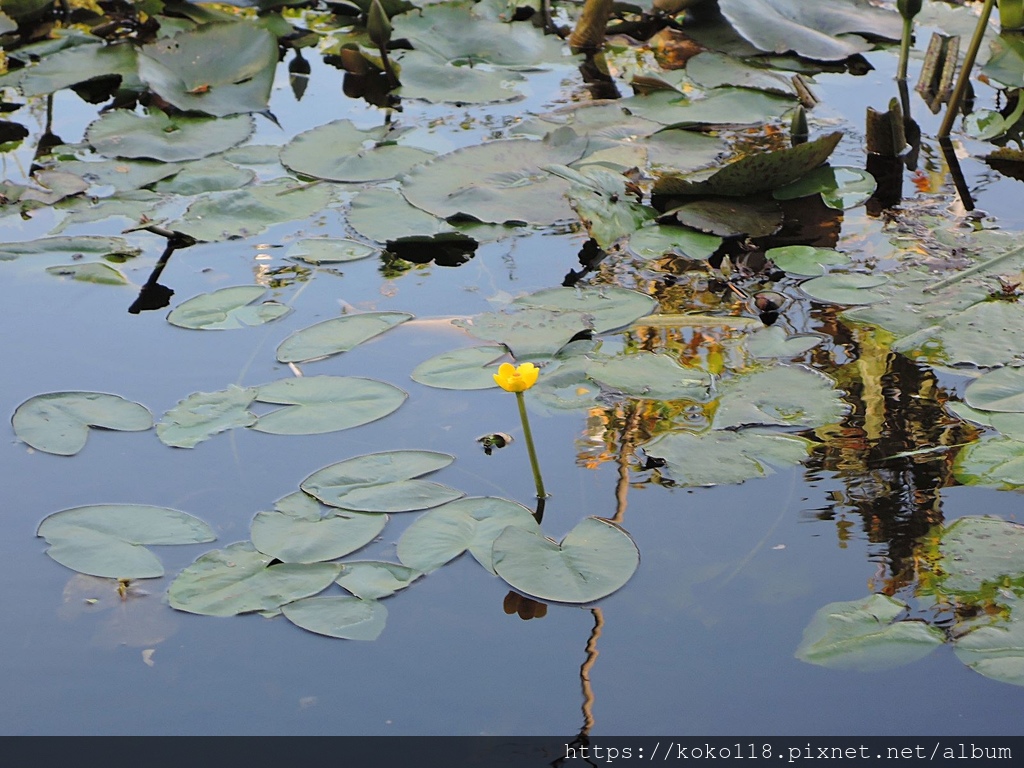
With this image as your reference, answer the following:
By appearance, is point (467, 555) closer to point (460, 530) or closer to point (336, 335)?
point (460, 530)

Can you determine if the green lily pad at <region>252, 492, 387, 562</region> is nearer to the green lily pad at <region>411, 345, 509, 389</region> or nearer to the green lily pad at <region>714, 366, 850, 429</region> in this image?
the green lily pad at <region>411, 345, 509, 389</region>

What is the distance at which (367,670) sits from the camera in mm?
1185

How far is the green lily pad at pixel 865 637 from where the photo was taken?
1.16m

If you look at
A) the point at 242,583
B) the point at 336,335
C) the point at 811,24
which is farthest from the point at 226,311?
the point at 811,24

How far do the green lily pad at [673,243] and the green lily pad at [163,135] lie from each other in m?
1.10

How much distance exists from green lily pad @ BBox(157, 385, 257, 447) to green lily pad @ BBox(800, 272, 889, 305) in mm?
1039

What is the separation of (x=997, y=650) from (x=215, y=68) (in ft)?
8.30

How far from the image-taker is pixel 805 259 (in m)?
2.05

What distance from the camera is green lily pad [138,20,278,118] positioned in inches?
109

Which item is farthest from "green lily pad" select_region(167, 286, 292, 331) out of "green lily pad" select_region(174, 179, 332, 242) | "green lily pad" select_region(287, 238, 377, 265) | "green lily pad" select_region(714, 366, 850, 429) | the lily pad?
the lily pad

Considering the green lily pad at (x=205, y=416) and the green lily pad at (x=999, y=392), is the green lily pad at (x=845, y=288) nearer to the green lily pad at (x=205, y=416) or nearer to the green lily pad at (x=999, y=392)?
the green lily pad at (x=999, y=392)

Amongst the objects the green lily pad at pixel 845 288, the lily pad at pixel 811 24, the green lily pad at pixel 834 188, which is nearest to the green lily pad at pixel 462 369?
the green lily pad at pixel 845 288
